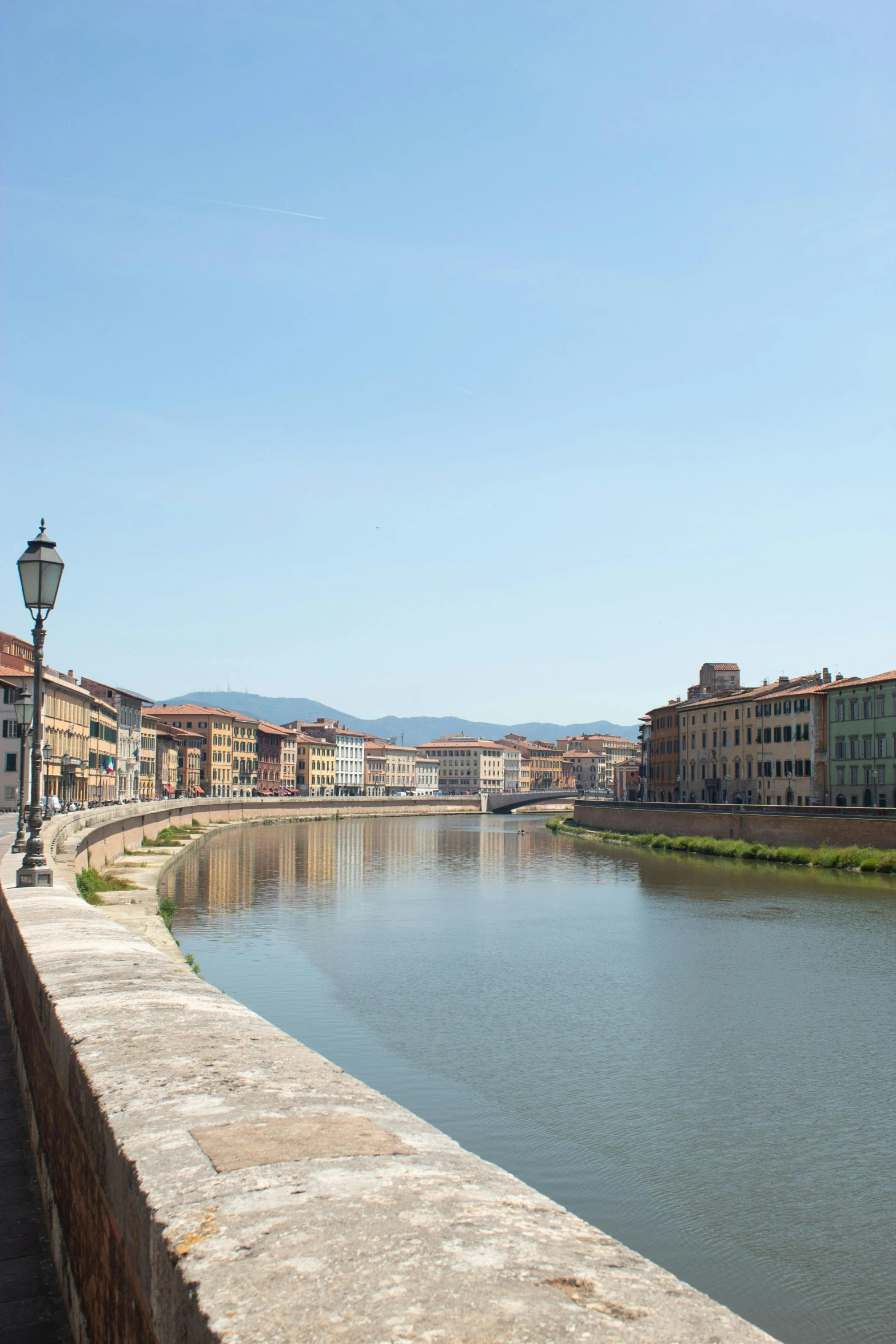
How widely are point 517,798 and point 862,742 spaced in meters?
84.3

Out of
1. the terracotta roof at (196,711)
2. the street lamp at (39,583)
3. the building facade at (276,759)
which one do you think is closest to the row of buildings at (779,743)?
the street lamp at (39,583)

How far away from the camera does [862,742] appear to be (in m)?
68.1

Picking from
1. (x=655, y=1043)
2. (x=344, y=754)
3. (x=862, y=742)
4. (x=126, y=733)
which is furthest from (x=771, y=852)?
(x=344, y=754)

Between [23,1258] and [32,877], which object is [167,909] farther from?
[23,1258]

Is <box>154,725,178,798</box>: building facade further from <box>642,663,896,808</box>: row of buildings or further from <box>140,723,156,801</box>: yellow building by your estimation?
<box>642,663,896,808</box>: row of buildings

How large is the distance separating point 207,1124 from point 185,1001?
2400 millimetres

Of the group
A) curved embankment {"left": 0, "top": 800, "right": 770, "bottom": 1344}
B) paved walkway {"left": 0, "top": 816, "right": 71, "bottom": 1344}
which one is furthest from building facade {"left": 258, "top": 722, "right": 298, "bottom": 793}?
curved embankment {"left": 0, "top": 800, "right": 770, "bottom": 1344}

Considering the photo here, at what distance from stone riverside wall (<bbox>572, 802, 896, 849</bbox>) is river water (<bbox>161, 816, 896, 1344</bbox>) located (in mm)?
8090

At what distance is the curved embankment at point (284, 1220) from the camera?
2.40 metres

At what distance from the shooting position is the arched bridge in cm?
14762

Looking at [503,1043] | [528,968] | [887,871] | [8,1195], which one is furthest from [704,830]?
[8,1195]

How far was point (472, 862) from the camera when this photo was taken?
63.2 metres

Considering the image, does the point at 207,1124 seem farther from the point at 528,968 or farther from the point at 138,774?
the point at 138,774

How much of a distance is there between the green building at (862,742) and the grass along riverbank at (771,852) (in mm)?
7670
